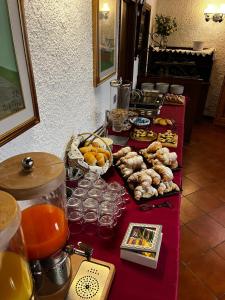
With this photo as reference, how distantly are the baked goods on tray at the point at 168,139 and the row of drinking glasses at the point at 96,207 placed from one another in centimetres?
58

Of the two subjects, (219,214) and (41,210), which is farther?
(219,214)

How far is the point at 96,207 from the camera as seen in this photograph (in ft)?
2.71

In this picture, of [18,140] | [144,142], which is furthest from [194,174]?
[18,140]

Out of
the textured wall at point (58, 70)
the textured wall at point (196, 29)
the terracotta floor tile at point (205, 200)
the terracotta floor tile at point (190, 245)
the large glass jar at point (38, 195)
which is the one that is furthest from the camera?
the textured wall at point (196, 29)

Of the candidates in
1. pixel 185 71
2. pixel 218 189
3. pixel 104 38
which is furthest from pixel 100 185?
pixel 185 71

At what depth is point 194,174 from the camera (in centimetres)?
245

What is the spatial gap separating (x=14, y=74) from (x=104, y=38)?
85 centimetres

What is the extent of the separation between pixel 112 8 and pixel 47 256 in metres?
1.41

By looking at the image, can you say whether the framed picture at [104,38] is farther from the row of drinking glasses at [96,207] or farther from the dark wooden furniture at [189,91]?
the dark wooden furniture at [189,91]

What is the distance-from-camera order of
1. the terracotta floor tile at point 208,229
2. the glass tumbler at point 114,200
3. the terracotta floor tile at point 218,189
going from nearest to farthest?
the glass tumbler at point 114,200 → the terracotta floor tile at point 208,229 → the terracotta floor tile at point 218,189

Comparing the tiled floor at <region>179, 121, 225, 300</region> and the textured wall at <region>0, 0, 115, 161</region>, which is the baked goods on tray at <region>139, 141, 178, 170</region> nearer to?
A: the textured wall at <region>0, 0, 115, 161</region>

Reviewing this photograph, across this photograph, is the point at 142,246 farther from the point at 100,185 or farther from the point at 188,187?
the point at 188,187

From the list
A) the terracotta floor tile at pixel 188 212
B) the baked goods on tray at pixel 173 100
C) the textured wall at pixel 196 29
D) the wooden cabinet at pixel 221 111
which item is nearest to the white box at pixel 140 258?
the terracotta floor tile at pixel 188 212

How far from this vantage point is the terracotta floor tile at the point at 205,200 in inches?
78.6
